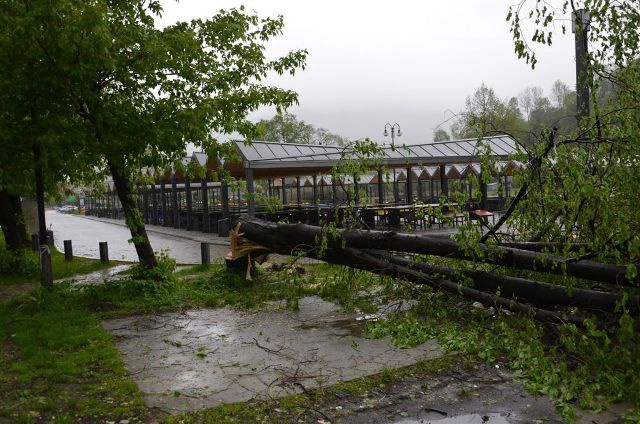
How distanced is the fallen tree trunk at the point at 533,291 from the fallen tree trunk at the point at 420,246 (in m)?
0.16

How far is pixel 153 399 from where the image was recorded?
14.8 ft

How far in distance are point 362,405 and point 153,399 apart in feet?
5.35

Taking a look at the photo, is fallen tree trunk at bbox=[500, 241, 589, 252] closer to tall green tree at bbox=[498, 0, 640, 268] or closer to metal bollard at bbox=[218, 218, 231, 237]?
tall green tree at bbox=[498, 0, 640, 268]

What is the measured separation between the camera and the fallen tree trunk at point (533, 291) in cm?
493

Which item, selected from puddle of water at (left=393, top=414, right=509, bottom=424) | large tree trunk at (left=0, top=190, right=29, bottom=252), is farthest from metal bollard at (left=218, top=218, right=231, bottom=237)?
puddle of water at (left=393, top=414, right=509, bottom=424)

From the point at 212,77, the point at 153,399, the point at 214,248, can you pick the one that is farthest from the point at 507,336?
the point at 214,248

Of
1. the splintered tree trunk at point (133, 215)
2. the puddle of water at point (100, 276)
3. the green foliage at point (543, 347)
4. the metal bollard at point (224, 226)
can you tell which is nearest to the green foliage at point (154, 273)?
the splintered tree trunk at point (133, 215)

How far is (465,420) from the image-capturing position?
4.01 m

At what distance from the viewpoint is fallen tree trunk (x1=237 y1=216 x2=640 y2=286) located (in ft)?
16.4

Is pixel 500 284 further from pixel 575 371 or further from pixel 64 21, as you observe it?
pixel 64 21

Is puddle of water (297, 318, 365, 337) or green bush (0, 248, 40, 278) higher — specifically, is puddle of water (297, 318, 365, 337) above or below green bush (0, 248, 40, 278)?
below

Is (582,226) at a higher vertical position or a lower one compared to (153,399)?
higher

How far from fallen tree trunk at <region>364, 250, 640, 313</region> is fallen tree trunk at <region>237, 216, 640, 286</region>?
0.51 feet

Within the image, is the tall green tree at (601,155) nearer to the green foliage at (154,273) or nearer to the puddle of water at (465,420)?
the puddle of water at (465,420)
